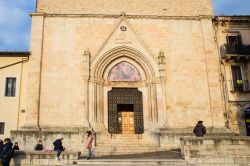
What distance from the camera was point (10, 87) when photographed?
67.0 feet

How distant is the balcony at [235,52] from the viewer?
21.9 metres

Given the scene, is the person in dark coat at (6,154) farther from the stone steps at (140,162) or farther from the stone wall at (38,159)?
the stone steps at (140,162)

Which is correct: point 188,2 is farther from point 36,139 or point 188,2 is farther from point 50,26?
point 36,139

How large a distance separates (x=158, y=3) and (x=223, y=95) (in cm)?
837

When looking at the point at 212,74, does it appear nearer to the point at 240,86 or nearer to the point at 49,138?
the point at 240,86

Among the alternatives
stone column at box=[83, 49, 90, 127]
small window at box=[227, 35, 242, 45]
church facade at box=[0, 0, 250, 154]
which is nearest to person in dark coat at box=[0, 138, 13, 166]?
church facade at box=[0, 0, 250, 154]

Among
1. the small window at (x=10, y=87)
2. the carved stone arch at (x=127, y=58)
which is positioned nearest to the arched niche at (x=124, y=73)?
the carved stone arch at (x=127, y=58)

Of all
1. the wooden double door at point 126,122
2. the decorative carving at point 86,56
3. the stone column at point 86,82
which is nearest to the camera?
the stone column at point 86,82

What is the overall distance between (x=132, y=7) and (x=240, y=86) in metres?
9.90

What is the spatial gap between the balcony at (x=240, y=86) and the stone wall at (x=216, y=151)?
26.9 ft

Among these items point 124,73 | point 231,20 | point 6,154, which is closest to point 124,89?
point 124,73

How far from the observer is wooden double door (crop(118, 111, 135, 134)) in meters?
20.7

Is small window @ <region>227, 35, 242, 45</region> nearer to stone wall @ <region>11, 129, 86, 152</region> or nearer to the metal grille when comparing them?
the metal grille

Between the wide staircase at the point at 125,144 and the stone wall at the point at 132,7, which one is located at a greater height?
the stone wall at the point at 132,7
